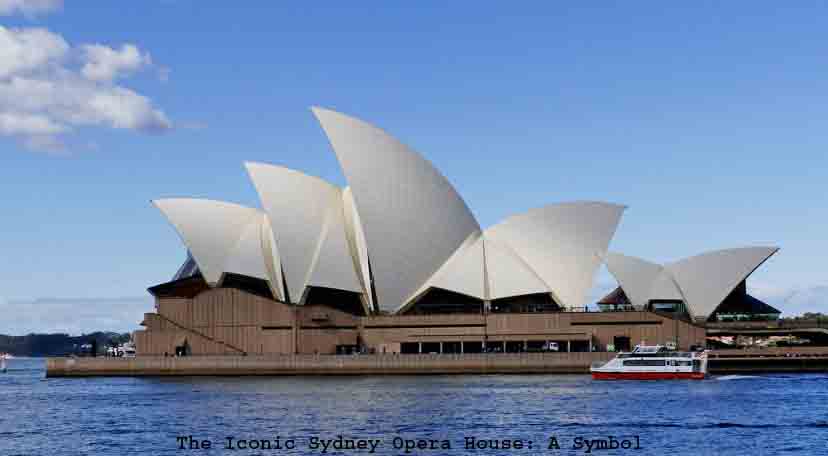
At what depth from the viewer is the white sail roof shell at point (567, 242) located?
284 feet

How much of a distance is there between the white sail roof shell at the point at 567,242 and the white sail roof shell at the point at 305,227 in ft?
41.6

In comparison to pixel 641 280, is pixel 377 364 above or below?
below

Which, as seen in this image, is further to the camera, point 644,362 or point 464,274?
point 464,274

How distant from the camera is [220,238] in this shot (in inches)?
3383

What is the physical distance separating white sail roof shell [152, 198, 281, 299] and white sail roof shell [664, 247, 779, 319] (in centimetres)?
3078

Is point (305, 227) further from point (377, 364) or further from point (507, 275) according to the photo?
point (507, 275)

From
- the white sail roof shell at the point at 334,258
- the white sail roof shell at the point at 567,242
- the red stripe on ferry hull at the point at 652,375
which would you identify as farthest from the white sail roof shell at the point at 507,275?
the red stripe on ferry hull at the point at 652,375

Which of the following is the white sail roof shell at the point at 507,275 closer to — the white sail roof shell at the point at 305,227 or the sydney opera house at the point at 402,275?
the sydney opera house at the point at 402,275

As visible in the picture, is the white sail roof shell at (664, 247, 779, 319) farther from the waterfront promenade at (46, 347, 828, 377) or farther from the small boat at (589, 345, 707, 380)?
the small boat at (589, 345, 707, 380)

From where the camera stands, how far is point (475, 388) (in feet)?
211

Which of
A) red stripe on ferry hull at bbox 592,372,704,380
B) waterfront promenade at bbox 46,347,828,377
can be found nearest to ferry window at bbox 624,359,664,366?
red stripe on ferry hull at bbox 592,372,704,380

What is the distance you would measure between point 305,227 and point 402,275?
8.14 meters

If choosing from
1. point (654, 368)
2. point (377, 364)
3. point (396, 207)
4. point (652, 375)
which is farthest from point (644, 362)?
point (396, 207)

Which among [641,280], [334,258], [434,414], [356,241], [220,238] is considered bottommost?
[434,414]
